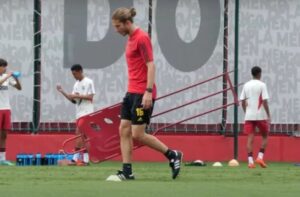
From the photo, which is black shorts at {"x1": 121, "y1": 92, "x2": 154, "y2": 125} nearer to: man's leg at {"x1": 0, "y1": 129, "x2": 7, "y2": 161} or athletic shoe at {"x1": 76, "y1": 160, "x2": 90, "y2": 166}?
athletic shoe at {"x1": 76, "y1": 160, "x2": 90, "y2": 166}

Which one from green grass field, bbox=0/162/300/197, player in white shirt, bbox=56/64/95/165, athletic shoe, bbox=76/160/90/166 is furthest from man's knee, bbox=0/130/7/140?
green grass field, bbox=0/162/300/197

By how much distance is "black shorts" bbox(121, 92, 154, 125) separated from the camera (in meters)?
12.5

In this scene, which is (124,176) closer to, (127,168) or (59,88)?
(127,168)

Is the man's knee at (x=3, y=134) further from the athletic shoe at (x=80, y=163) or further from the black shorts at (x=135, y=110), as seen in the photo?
the black shorts at (x=135, y=110)

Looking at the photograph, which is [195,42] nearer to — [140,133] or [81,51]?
[81,51]

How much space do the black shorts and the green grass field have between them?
72 cm

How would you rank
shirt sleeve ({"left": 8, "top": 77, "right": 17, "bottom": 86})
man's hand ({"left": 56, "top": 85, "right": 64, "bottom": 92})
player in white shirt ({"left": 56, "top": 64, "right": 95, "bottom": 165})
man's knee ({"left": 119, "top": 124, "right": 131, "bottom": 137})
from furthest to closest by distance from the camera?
man's hand ({"left": 56, "top": 85, "right": 64, "bottom": 92}) < shirt sleeve ({"left": 8, "top": 77, "right": 17, "bottom": 86}) < player in white shirt ({"left": 56, "top": 64, "right": 95, "bottom": 165}) < man's knee ({"left": 119, "top": 124, "right": 131, "bottom": 137})

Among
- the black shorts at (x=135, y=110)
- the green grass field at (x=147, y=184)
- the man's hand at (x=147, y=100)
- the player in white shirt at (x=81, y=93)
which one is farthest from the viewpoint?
the player in white shirt at (x=81, y=93)

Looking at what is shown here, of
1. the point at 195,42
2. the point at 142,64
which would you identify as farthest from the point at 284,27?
the point at 142,64

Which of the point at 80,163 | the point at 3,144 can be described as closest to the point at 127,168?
the point at 80,163

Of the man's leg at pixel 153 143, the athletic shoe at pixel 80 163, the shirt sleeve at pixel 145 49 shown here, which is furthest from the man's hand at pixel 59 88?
the shirt sleeve at pixel 145 49

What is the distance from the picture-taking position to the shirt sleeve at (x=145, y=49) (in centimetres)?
1238

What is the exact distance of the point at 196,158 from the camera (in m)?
21.7

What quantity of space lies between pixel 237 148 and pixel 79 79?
397 centimetres
